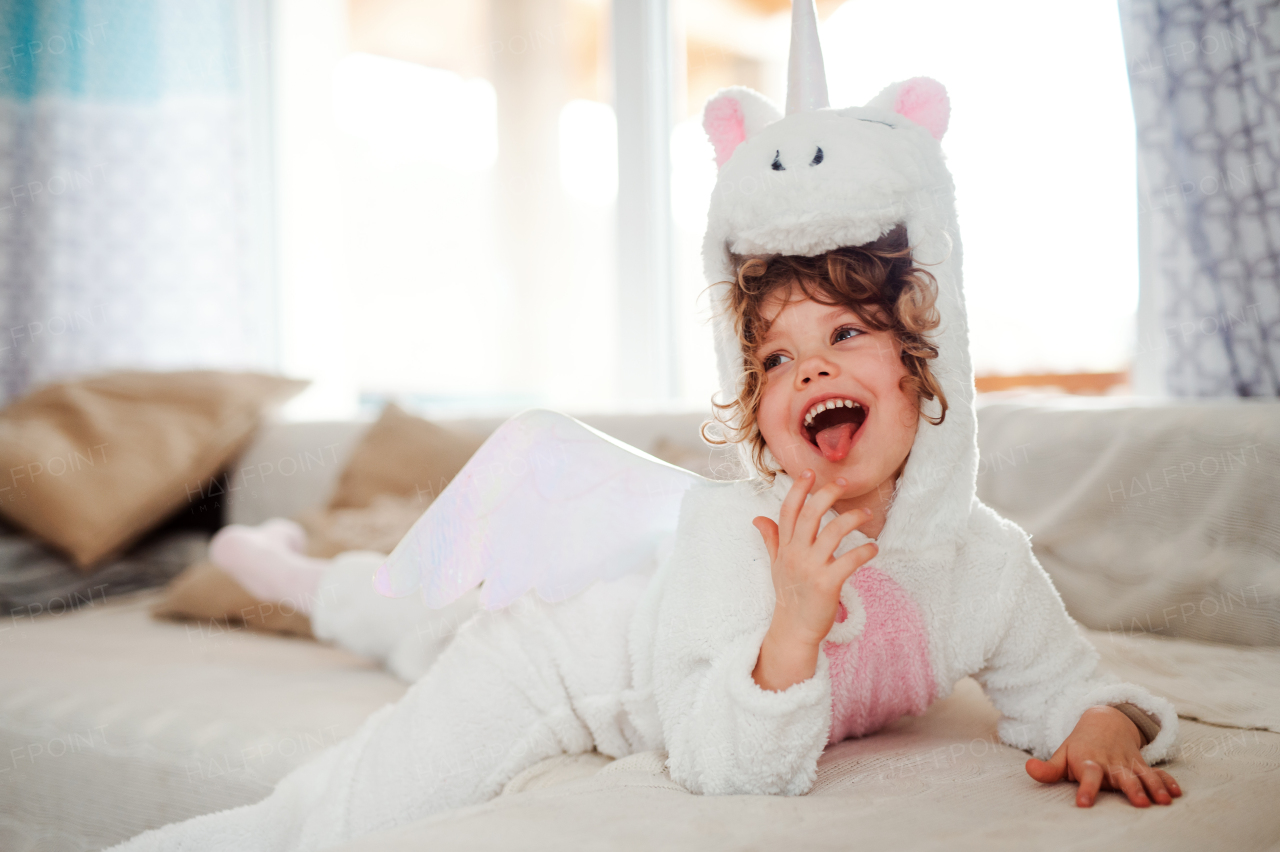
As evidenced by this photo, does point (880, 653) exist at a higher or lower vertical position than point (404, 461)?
lower

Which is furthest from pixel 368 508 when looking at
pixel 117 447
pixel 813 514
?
pixel 813 514

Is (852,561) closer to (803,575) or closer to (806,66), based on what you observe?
(803,575)

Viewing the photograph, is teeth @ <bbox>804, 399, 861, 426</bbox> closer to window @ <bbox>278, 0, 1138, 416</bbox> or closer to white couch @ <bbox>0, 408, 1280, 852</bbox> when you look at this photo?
white couch @ <bbox>0, 408, 1280, 852</bbox>

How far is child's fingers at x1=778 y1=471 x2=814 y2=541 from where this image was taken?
624 mm

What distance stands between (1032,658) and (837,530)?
27cm

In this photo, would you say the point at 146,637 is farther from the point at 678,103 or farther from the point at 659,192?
the point at 678,103

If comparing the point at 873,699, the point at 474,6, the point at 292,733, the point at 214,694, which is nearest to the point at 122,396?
the point at 214,694

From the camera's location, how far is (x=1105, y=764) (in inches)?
23.6

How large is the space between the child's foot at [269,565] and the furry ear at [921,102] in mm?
1116

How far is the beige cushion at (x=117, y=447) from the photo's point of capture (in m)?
1.69

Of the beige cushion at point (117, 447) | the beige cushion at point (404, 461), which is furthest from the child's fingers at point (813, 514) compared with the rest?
A: the beige cushion at point (117, 447)

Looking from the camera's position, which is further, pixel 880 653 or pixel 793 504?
pixel 880 653

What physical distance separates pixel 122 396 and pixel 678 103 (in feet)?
5.07

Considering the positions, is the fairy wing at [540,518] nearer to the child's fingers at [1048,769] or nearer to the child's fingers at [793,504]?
the child's fingers at [793,504]
